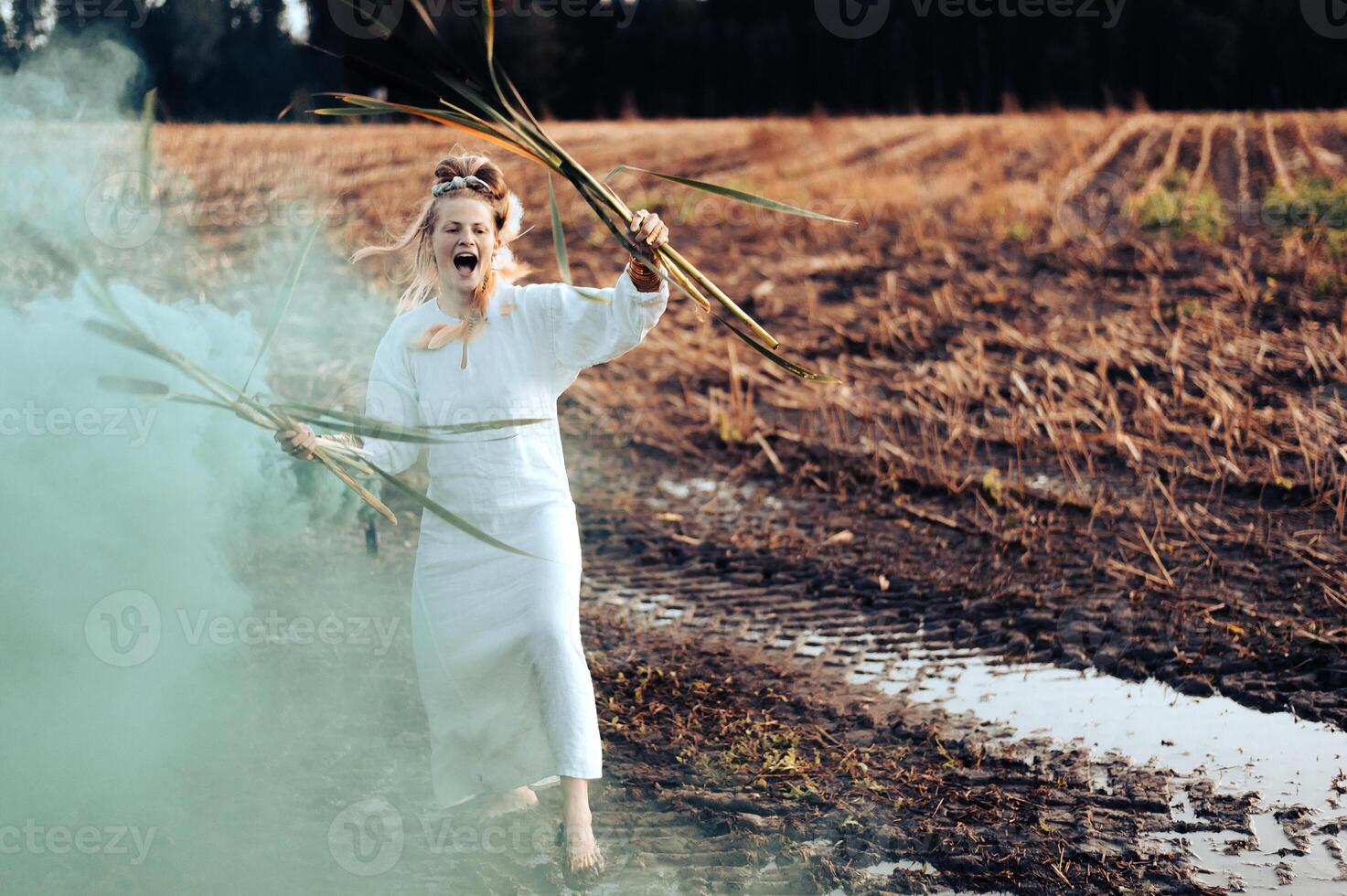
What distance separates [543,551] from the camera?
3396 millimetres

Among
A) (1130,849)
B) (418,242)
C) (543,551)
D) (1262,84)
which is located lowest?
(1130,849)

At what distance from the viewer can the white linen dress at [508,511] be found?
133 inches

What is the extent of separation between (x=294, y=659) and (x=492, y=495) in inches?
74.2

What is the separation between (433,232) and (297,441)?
672 mm

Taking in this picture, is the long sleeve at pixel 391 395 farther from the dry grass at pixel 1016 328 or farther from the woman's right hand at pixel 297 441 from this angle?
the dry grass at pixel 1016 328

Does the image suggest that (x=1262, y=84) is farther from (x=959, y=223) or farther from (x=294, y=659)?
(x=294, y=659)

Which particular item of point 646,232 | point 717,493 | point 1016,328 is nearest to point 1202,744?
point 646,232

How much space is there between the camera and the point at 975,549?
19.2 feet

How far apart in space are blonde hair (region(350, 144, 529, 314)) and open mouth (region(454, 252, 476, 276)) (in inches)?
1.7

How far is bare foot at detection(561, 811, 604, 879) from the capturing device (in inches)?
131

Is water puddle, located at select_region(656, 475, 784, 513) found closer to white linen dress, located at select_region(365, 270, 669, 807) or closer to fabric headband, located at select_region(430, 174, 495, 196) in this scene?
white linen dress, located at select_region(365, 270, 669, 807)

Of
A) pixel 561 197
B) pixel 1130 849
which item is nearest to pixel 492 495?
pixel 1130 849

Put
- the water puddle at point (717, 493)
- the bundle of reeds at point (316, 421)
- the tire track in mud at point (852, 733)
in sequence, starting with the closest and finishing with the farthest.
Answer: the bundle of reeds at point (316, 421) < the tire track in mud at point (852, 733) < the water puddle at point (717, 493)

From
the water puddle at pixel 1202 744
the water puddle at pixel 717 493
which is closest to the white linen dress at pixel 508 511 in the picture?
the water puddle at pixel 1202 744
